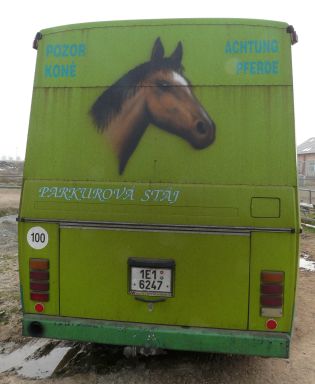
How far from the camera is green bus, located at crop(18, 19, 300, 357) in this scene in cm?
336

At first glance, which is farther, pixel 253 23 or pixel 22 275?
pixel 22 275

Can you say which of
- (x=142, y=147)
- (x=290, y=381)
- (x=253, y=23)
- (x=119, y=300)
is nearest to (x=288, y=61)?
(x=253, y=23)

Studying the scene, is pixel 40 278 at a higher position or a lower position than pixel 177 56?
lower

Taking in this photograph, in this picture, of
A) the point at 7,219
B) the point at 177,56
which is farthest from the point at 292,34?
the point at 7,219

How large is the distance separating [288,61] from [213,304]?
85.9 inches

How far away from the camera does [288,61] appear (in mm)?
3385

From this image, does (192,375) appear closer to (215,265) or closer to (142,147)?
(215,265)

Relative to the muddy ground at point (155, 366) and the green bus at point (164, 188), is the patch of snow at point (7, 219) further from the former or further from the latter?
the green bus at point (164, 188)

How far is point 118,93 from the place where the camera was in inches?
140

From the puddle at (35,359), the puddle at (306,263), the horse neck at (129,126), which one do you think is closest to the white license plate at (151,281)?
the horse neck at (129,126)

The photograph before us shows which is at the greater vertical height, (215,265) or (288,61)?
(288,61)

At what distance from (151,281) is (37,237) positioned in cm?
112

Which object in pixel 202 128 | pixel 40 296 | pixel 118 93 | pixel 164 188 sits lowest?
pixel 40 296

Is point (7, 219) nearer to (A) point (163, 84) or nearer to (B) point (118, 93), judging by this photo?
(B) point (118, 93)
